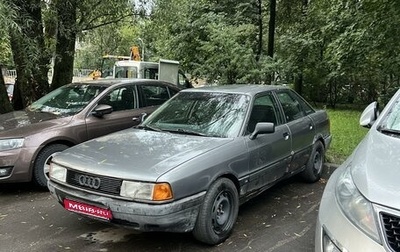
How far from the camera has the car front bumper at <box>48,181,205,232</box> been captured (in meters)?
3.29

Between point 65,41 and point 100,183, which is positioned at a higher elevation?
point 65,41

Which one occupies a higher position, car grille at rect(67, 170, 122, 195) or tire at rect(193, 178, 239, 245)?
car grille at rect(67, 170, 122, 195)

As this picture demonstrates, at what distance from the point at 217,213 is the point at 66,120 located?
2958 mm

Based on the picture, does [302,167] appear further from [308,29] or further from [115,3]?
[308,29]

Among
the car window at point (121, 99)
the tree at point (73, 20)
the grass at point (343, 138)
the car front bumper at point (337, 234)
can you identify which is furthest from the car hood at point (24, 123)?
the grass at point (343, 138)

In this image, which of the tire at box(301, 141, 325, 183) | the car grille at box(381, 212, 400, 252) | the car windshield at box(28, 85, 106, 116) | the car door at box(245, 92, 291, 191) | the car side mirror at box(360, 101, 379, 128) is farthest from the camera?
the car windshield at box(28, 85, 106, 116)

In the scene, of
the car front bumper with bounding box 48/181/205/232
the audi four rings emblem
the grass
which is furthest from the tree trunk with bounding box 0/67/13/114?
the grass

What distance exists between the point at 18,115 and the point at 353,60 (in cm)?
1086

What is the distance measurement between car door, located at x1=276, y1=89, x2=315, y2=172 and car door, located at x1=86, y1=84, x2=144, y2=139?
210 centimetres

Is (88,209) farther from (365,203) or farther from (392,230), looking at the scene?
(392,230)

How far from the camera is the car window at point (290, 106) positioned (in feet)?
17.4

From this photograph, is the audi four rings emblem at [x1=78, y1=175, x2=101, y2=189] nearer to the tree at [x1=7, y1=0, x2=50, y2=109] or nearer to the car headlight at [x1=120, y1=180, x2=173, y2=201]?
the car headlight at [x1=120, y1=180, x2=173, y2=201]

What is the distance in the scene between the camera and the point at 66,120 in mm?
5734

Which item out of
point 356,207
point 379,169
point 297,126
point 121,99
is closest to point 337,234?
point 356,207
